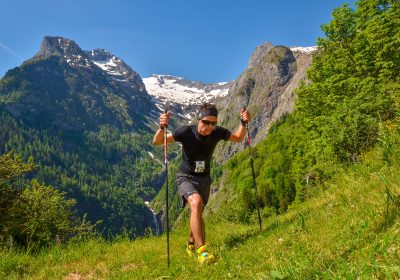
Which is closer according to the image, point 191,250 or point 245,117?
point 191,250

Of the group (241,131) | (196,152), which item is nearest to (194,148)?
(196,152)

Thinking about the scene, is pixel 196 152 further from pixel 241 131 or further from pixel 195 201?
pixel 241 131

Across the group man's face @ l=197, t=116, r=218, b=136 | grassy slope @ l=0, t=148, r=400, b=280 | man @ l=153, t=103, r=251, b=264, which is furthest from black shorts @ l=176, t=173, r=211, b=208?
grassy slope @ l=0, t=148, r=400, b=280

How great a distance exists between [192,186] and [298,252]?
12.6 ft

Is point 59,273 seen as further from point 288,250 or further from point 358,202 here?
point 358,202

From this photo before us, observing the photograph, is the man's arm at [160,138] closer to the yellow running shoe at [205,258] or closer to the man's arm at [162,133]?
the man's arm at [162,133]

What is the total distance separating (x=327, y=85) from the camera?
1261 inches

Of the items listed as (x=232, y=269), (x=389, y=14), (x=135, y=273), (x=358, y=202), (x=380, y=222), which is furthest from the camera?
(x=389, y=14)

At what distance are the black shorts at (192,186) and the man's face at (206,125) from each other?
1.08 m

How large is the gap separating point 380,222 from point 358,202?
66.0 inches

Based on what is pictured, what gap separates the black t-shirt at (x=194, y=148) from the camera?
8539mm

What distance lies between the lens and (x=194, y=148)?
8547 millimetres

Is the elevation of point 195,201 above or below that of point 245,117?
below

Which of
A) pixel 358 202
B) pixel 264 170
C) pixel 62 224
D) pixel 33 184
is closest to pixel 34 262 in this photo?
pixel 358 202
